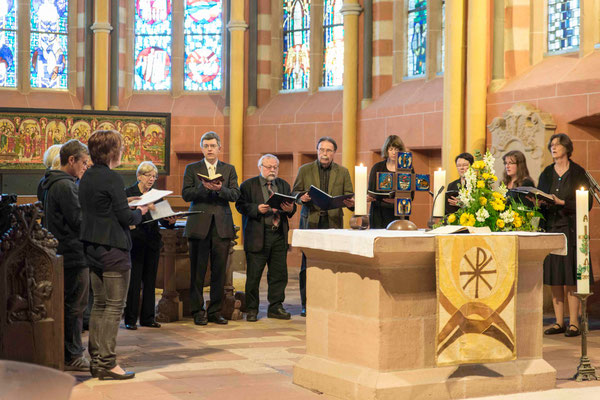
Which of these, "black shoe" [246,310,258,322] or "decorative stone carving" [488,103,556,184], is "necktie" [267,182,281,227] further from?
"decorative stone carving" [488,103,556,184]

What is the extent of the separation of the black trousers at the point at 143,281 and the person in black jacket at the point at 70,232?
63.9 inches

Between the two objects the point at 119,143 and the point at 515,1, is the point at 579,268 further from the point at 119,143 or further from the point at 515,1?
the point at 515,1

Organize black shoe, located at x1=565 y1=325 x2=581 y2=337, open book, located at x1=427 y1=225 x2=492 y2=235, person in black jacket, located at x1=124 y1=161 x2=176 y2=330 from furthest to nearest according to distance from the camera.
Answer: person in black jacket, located at x1=124 y1=161 x2=176 y2=330
black shoe, located at x1=565 y1=325 x2=581 y2=337
open book, located at x1=427 y1=225 x2=492 y2=235

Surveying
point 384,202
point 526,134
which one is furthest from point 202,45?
point 384,202

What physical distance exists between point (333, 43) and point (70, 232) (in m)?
8.88

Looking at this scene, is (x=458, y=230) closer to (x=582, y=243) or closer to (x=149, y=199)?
(x=582, y=243)

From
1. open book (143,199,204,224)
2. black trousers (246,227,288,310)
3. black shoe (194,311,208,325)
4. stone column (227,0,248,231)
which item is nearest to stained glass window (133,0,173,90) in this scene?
stone column (227,0,248,231)

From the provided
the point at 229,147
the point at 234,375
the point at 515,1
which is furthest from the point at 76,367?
the point at 229,147

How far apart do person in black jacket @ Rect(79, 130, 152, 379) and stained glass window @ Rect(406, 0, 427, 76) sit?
25.6ft

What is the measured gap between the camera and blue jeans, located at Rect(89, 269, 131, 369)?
4758 millimetres

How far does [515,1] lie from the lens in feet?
31.7

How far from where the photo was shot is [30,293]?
4781 millimetres

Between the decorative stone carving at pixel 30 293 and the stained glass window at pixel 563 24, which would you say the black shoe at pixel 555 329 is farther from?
the decorative stone carving at pixel 30 293

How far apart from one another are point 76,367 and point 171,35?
33.9 ft
